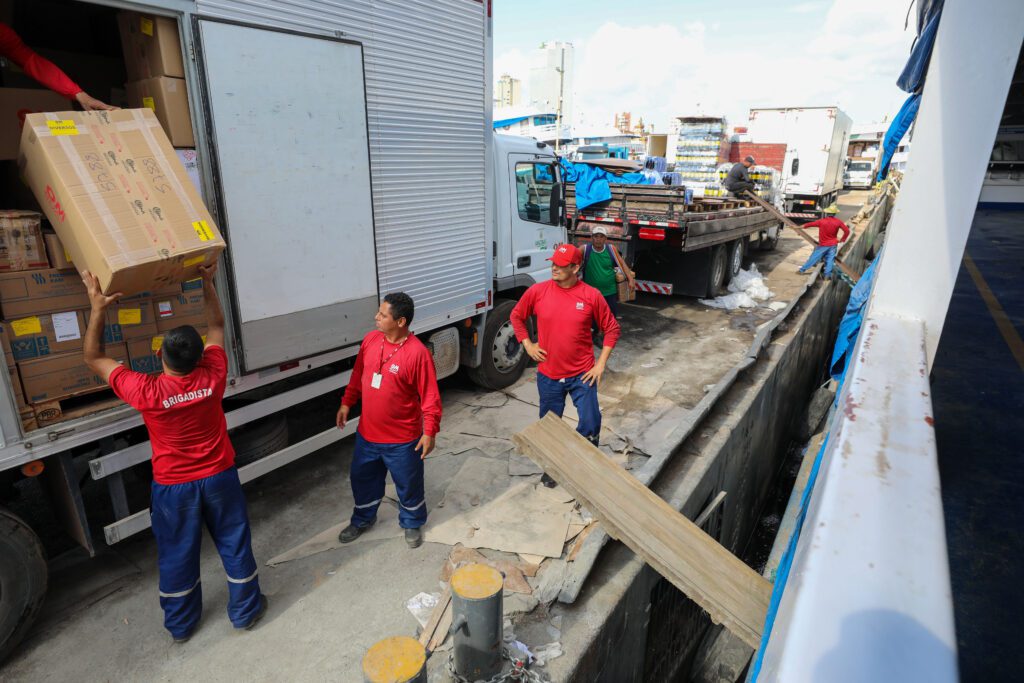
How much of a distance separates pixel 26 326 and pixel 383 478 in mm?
2184

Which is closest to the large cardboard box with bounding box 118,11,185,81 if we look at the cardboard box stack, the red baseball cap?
the cardboard box stack

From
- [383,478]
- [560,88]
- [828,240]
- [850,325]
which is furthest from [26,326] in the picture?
[560,88]

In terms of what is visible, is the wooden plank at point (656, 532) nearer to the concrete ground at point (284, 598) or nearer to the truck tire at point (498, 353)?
the concrete ground at point (284, 598)

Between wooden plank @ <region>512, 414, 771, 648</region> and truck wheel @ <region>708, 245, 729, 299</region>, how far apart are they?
25.9ft

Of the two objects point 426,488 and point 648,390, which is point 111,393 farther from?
point 648,390

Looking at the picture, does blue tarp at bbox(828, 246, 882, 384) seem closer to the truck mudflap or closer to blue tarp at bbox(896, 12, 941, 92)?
blue tarp at bbox(896, 12, 941, 92)

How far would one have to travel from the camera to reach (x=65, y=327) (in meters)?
3.02

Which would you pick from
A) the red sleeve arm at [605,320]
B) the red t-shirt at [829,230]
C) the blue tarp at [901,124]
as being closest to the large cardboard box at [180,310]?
the red sleeve arm at [605,320]

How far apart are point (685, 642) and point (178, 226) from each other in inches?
174

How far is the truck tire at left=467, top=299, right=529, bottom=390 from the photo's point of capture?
640cm

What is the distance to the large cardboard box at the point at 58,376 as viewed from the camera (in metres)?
2.95

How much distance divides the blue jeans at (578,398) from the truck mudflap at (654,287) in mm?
6761

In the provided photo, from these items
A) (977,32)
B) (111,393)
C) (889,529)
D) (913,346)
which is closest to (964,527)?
(913,346)

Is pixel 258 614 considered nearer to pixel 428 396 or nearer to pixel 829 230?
pixel 428 396
